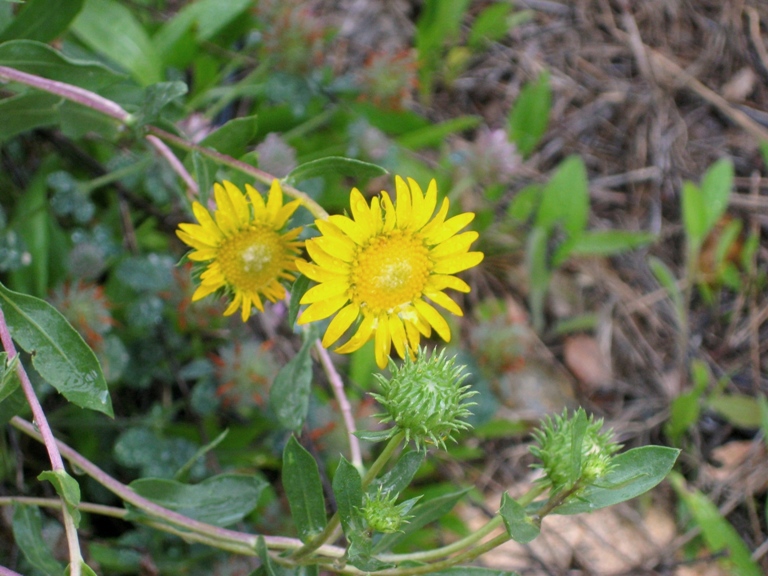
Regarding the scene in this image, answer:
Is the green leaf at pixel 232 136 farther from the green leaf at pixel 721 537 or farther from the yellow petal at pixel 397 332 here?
the green leaf at pixel 721 537

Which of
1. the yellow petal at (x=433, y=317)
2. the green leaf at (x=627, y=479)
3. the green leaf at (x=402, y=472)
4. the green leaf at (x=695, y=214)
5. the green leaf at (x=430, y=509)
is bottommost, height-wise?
the green leaf at (x=695, y=214)

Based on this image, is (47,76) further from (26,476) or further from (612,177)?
(612,177)

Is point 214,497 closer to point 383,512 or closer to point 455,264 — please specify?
point 383,512

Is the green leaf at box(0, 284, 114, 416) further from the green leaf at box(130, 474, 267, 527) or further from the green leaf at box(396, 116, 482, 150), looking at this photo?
the green leaf at box(396, 116, 482, 150)

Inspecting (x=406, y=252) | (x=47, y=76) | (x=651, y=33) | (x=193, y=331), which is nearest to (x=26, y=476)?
(x=193, y=331)

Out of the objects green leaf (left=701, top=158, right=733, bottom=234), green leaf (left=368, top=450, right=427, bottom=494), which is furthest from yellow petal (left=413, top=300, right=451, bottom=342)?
green leaf (left=701, top=158, right=733, bottom=234)

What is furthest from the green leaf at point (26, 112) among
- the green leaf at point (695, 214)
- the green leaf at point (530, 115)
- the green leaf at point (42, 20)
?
the green leaf at point (695, 214)
